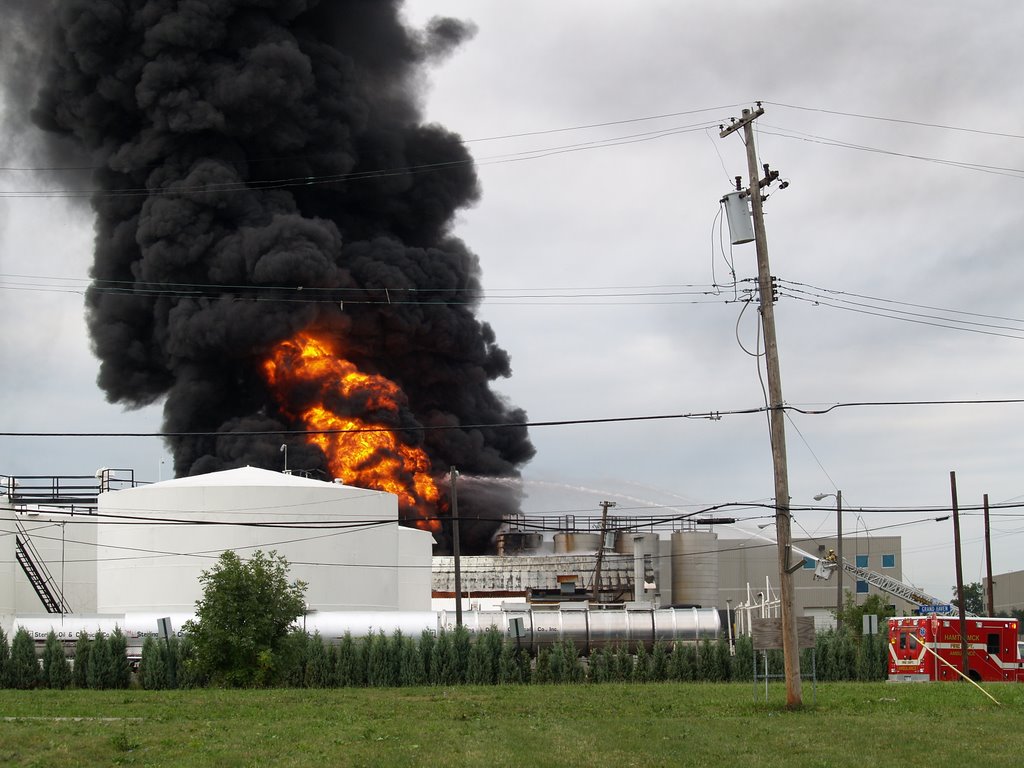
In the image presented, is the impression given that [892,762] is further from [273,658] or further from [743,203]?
[273,658]

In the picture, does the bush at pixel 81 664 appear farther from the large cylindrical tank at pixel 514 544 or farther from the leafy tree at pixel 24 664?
the large cylindrical tank at pixel 514 544

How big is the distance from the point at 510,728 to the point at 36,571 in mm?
38123

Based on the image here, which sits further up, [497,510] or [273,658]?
[497,510]

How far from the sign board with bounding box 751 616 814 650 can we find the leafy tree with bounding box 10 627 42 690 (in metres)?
22.6

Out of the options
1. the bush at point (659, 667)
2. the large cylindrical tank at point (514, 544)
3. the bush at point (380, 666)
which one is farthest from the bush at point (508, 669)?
the large cylindrical tank at point (514, 544)

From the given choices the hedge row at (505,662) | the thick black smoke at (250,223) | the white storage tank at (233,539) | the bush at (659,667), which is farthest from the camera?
the thick black smoke at (250,223)

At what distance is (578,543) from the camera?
7225cm

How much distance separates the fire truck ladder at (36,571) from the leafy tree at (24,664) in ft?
56.4

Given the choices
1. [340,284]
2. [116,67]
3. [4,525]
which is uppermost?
[116,67]

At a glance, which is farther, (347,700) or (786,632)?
(347,700)

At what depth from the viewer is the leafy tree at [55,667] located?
36306 millimetres

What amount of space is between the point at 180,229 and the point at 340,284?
860cm

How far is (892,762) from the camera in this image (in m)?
17.8

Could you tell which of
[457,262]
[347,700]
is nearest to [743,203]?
[347,700]
